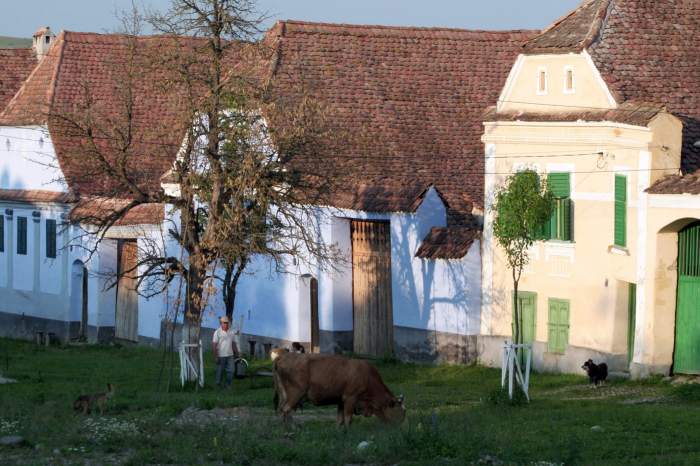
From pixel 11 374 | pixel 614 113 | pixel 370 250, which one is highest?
pixel 614 113

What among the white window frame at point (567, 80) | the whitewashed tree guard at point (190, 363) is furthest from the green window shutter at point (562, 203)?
the whitewashed tree guard at point (190, 363)

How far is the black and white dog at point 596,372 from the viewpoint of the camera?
1124 inches

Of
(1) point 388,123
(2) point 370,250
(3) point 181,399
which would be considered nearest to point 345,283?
(2) point 370,250

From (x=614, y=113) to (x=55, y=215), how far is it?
64.3 ft

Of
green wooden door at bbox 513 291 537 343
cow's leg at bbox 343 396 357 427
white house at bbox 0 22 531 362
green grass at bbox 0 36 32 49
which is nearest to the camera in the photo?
cow's leg at bbox 343 396 357 427

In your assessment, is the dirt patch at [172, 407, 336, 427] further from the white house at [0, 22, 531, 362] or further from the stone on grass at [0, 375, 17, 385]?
the stone on grass at [0, 375, 17, 385]

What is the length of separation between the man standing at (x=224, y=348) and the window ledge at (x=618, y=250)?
23.2 ft

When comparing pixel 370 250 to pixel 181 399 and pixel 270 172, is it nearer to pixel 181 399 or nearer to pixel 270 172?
pixel 270 172

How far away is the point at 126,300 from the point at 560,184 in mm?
16225

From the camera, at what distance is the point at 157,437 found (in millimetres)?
20969

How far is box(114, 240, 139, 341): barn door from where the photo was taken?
141 ft

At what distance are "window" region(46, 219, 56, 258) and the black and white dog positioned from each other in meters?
20.3

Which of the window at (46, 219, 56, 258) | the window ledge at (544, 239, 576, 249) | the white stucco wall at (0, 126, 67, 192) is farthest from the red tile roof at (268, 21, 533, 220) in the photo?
the window at (46, 219, 56, 258)

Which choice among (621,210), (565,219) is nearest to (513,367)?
(621,210)
